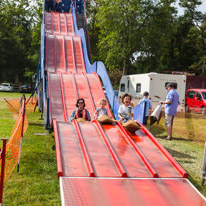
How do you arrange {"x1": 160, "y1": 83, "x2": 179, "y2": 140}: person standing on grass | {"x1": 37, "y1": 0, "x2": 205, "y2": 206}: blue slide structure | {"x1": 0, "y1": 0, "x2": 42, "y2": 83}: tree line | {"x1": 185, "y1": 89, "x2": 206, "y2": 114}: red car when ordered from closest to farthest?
{"x1": 37, "y1": 0, "x2": 205, "y2": 206}: blue slide structure → {"x1": 160, "y1": 83, "x2": 179, "y2": 140}: person standing on grass → {"x1": 185, "y1": 89, "x2": 206, "y2": 114}: red car → {"x1": 0, "y1": 0, "x2": 42, "y2": 83}: tree line

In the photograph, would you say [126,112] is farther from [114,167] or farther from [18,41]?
[18,41]

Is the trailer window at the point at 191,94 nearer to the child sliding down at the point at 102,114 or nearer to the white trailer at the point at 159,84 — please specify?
the white trailer at the point at 159,84

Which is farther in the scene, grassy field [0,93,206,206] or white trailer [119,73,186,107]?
white trailer [119,73,186,107]

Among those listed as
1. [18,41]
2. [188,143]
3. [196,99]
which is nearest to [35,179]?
[188,143]

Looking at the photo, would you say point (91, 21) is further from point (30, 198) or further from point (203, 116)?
point (30, 198)

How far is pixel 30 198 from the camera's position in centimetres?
493

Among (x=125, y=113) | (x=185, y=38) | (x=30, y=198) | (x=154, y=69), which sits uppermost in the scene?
(x=185, y=38)

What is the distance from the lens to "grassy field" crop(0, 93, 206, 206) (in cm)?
507

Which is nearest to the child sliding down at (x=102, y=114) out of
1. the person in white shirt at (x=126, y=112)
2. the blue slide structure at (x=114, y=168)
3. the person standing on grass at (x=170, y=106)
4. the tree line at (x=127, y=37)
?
the blue slide structure at (x=114, y=168)

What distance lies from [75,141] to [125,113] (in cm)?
228

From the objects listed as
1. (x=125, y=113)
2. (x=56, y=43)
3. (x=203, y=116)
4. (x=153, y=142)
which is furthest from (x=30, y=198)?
(x=56, y=43)

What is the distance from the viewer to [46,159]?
7207mm

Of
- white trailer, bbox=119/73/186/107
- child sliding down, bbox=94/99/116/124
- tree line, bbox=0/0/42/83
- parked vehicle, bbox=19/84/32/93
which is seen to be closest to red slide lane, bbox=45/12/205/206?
child sliding down, bbox=94/99/116/124

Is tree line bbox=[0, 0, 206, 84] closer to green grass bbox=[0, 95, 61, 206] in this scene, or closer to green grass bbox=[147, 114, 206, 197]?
green grass bbox=[147, 114, 206, 197]
